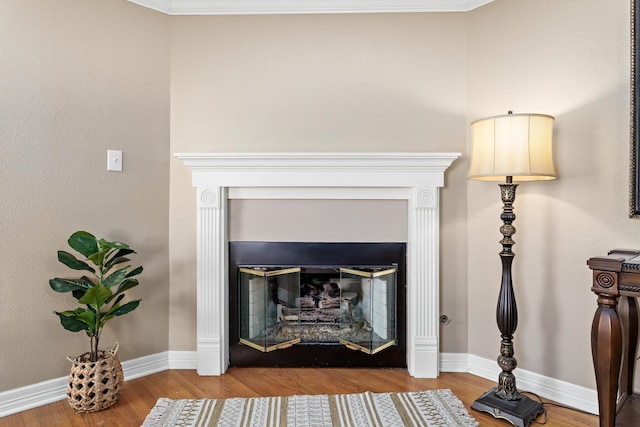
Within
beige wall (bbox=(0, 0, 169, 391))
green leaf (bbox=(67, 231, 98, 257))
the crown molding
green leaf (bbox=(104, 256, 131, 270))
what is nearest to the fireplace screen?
beige wall (bbox=(0, 0, 169, 391))

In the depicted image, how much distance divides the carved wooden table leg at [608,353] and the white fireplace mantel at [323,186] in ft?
2.86

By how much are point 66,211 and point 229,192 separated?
89cm

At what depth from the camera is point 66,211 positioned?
1.99m

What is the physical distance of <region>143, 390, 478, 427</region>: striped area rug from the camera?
1.71 m

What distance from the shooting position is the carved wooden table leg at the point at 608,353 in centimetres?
138

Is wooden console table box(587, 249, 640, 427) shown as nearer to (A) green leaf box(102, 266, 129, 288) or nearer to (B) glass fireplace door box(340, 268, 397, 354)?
(B) glass fireplace door box(340, 268, 397, 354)

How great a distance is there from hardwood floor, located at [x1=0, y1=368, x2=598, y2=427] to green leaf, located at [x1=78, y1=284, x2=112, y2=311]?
56 cm

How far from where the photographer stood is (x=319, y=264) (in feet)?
7.55

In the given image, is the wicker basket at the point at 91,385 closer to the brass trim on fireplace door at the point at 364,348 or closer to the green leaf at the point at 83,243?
the green leaf at the point at 83,243

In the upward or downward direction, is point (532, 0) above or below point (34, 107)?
above

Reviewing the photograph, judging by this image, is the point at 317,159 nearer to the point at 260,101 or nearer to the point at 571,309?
the point at 260,101

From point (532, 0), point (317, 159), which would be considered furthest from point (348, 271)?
point (532, 0)

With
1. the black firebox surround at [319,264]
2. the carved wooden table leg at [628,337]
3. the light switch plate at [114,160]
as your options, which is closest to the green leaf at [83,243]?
the light switch plate at [114,160]

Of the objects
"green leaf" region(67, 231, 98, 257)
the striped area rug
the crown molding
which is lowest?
the striped area rug
